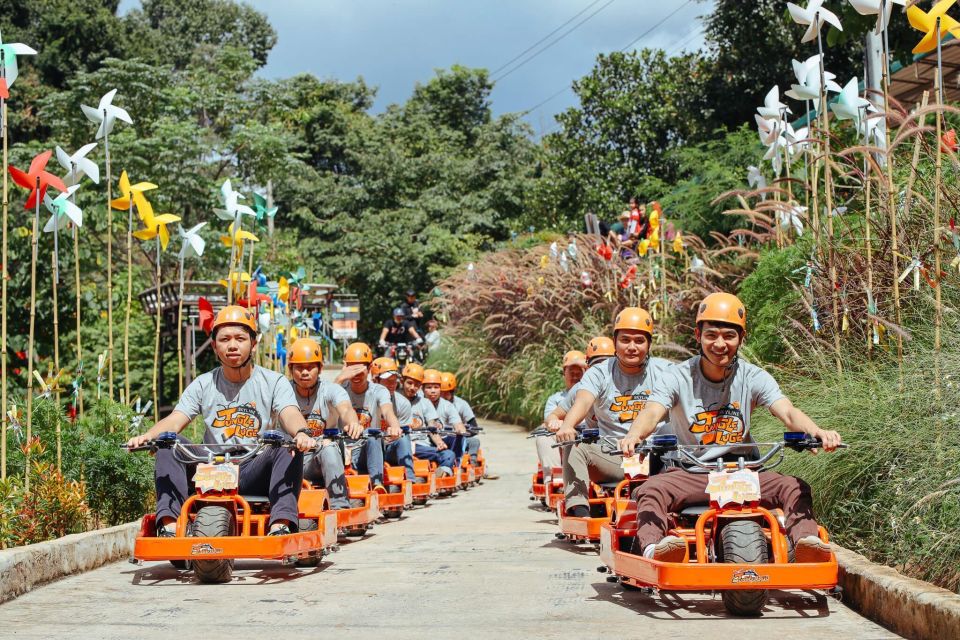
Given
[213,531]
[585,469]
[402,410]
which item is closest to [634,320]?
[585,469]

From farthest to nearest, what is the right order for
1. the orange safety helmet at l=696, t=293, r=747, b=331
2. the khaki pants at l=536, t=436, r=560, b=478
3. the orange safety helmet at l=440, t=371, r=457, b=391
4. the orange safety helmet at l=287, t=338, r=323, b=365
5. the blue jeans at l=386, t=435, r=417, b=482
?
the orange safety helmet at l=440, t=371, r=457, b=391
the blue jeans at l=386, t=435, r=417, b=482
the khaki pants at l=536, t=436, r=560, b=478
the orange safety helmet at l=287, t=338, r=323, b=365
the orange safety helmet at l=696, t=293, r=747, b=331

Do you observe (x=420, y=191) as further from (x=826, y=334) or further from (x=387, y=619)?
(x=387, y=619)

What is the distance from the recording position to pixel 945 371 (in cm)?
743

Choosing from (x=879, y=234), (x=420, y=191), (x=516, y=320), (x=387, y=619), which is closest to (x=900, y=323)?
(x=879, y=234)

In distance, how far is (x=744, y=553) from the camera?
6367 millimetres

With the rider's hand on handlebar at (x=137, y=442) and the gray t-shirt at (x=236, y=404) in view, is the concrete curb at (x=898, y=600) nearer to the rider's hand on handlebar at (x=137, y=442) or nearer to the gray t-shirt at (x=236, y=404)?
the gray t-shirt at (x=236, y=404)

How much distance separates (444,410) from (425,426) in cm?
112

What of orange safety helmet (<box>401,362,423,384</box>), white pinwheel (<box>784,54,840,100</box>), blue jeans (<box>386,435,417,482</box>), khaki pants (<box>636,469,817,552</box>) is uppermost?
white pinwheel (<box>784,54,840,100</box>)

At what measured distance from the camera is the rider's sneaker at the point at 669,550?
6465 mm

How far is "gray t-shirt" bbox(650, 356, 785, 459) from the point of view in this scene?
24.1ft

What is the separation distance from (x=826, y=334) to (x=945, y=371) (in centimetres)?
299

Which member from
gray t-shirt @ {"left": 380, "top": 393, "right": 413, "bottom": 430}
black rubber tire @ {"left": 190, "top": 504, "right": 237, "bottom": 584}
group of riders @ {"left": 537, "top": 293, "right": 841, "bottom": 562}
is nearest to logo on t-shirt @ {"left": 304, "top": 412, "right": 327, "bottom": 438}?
group of riders @ {"left": 537, "top": 293, "right": 841, "bottom": 562}

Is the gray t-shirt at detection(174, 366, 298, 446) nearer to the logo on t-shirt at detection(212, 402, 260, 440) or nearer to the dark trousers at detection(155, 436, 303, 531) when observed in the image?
the logo on t-shirt at detection(212, 402, 260, 440)

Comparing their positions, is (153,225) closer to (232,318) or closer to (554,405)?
(232,318)
